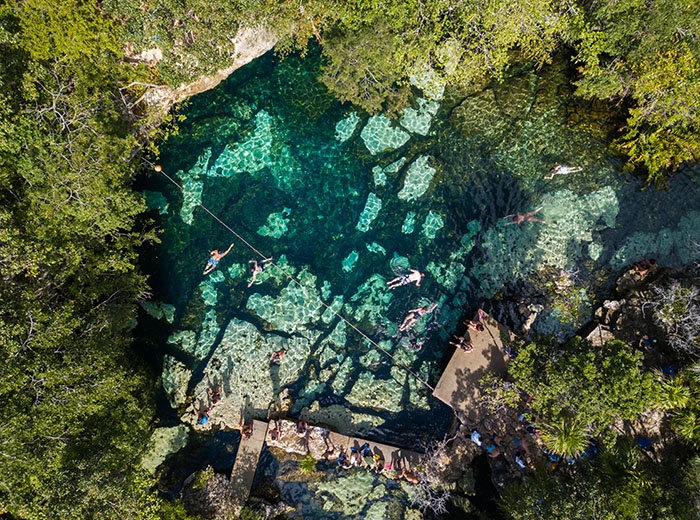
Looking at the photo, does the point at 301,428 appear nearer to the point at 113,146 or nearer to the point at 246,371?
the point at 246,371

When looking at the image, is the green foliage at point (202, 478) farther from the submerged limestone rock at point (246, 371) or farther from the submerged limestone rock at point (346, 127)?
the submerged limestone rock at point (346, 127)

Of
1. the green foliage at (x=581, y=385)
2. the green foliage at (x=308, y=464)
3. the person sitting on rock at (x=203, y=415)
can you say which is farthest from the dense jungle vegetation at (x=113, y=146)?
the green foliage at (x=308, y=464)

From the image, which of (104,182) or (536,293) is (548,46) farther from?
(104,182)

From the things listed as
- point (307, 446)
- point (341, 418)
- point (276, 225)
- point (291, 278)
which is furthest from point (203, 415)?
point (276, 225)

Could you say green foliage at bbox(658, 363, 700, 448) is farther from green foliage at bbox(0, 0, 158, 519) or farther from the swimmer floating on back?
green foliage at bbox(0, 0, 158, 519)

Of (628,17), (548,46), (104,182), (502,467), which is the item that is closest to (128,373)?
(104,182)

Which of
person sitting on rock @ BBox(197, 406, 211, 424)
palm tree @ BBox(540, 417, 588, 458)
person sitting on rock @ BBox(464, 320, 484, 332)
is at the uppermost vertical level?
person sitting on rock @ BBox(464, 320, 484, 332)

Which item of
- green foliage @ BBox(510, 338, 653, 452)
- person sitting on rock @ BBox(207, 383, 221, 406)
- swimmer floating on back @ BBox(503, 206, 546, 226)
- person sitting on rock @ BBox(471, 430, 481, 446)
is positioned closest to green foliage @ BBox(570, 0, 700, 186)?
swimmer floating on back @ BBox(503, 206, 546, 226)

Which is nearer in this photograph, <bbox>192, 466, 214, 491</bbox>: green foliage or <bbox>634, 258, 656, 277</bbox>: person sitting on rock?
<bbox>634, 258, 656, 277</bbox>: person sitting on rock
